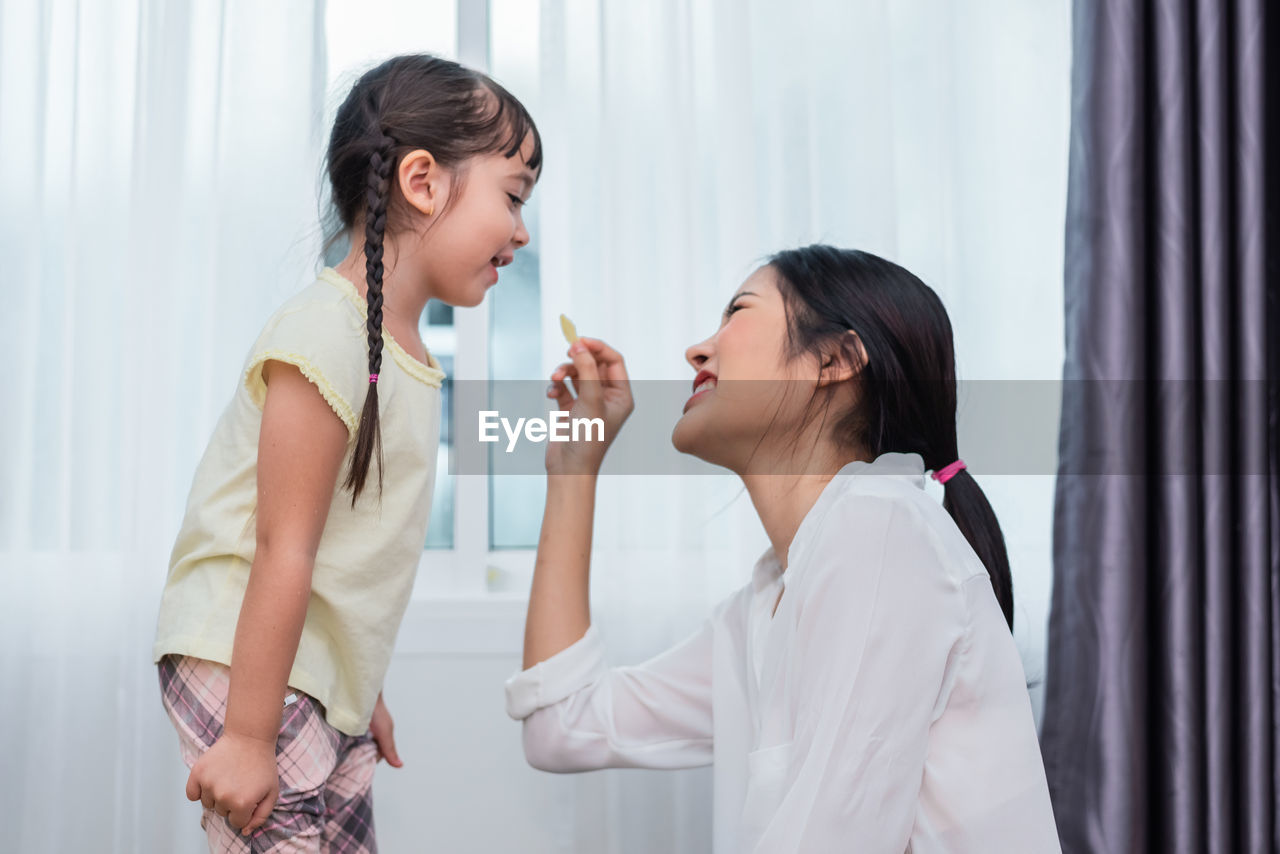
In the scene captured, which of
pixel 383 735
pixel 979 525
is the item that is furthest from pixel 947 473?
pixel 383 735

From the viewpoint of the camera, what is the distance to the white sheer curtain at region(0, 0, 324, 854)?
1585 millimetres

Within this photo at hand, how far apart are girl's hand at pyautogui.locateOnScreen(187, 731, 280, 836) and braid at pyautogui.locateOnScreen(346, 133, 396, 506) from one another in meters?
0.24

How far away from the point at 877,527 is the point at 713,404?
10.4 inches

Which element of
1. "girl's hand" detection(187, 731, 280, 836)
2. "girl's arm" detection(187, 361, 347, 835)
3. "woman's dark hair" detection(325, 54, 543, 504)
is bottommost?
"girl's hand" detection(187, 731, 280, 836)

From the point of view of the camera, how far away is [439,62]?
43.5 inches

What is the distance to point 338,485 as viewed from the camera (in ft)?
3.15

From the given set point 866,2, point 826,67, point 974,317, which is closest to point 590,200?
point 826,67

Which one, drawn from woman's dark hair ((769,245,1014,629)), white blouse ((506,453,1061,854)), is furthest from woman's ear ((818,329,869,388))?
white blouse ((506,453,1061,854))

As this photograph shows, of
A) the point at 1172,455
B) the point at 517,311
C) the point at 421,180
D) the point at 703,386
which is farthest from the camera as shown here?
the point at 517,311

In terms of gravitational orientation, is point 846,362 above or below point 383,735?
above

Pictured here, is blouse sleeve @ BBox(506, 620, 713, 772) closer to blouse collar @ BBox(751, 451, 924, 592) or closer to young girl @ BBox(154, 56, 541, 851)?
young girl @ BBox(154, 56, 541, 851)

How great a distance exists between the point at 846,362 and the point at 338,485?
51 centimetres

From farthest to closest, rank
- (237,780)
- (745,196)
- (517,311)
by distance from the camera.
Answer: (517,311), (745,196), (237,780)

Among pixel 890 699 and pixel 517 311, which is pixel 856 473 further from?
pixel 517 311
